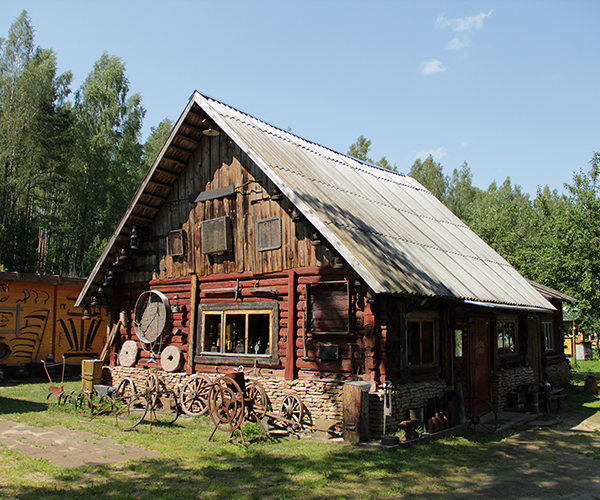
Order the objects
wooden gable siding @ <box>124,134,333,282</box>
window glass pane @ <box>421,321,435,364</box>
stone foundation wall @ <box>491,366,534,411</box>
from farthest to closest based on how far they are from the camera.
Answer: stone foundation wall @ <box>491,366,534,411</box>
wooden gable siding @ <box>124,134,333,282</box>
window glass pane @ <box>421,321,435,364</box>

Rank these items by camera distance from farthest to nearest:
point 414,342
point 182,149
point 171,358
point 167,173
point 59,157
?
point 59,157 < point 167,173 < point 182,149 < point 171,358 < point 414,342

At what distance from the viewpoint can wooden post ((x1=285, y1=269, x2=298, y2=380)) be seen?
1164cm

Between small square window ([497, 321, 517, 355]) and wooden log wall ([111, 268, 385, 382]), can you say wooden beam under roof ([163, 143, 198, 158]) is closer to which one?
wooden log wall ([111, 268, 385, 382])

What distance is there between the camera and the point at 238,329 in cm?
1342

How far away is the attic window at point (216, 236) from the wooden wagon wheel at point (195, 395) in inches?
127

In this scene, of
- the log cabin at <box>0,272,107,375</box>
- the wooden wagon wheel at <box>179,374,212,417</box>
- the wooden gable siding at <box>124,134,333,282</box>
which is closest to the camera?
the wooden gable siding at <box>124,134,333,282</box>

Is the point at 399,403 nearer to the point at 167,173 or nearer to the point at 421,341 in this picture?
the point at 421,341

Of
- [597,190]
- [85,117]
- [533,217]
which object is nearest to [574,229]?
[597,190]

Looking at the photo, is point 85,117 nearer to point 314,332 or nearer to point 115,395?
point 115,395

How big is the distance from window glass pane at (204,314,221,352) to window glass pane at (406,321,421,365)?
5060mm

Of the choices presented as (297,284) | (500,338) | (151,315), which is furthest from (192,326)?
(500,338)

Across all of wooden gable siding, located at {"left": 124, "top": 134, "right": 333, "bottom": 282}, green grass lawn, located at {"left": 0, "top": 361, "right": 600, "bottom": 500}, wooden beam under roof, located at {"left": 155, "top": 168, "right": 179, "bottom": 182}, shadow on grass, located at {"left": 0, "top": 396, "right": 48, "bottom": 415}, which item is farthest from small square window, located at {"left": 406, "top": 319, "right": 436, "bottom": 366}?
shadow on grass, located at {"left": 0, "top": 396, "right": 48, "bottom": 415}

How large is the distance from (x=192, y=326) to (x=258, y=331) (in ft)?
6.94

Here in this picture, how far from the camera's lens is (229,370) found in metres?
13.1
